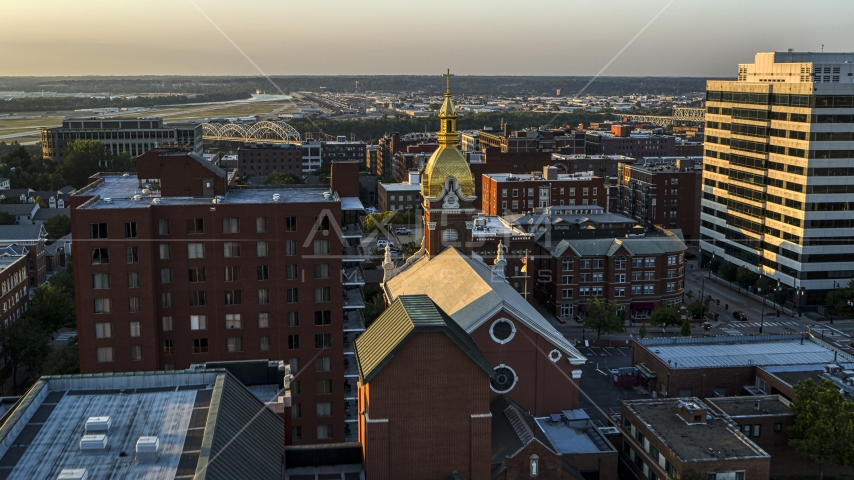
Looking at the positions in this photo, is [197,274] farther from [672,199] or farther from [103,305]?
[672,199]

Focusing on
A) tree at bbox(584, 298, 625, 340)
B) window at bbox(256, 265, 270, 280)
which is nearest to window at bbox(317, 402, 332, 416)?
window at bbox(256, 265, 270, 280)

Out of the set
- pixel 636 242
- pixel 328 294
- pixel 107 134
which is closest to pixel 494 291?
pixel 328 294

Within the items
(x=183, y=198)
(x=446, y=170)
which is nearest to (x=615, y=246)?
(x=446, y=170)

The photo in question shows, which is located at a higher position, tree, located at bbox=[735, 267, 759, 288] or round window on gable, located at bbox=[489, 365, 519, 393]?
round window on gable, located at bbox=[489, 365, 519, 393]

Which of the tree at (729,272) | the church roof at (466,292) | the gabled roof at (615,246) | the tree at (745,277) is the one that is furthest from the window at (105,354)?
the tree at (729,272)

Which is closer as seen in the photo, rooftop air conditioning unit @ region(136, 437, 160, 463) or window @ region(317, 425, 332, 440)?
rooftop air conditioning unit @ region(136, 437, 160, 463)

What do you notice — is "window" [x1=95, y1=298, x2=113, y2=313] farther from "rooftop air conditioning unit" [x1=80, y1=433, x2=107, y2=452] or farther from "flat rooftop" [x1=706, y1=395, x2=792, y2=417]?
"flat rooftop" [x1=706, y1=395, x2=792, y2=417]

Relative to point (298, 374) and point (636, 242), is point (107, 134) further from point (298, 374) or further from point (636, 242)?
point (298, 374)
